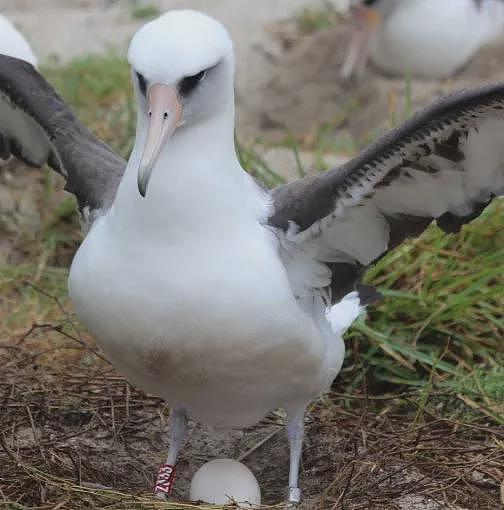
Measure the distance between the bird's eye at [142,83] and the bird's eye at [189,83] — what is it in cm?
10

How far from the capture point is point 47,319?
563 cm

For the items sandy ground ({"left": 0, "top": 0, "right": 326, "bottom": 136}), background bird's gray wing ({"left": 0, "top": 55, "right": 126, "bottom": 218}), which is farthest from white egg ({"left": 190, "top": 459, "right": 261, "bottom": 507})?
sandy ground ({"left": 0, "top": 0, "right": 326, "bottom": 136})

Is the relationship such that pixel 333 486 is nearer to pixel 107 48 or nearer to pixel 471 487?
pixel 471 487

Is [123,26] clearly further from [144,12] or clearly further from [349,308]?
[349,308]

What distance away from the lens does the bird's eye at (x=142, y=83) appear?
359 centimetres

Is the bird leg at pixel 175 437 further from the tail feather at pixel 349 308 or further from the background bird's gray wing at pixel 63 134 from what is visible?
the background bird's gray wing at pixel 63 134

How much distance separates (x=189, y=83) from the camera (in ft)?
11.8

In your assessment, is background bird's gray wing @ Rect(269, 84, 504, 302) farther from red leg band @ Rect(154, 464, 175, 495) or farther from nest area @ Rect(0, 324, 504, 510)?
red leg band @ Rect(154, 464, 175, 495)

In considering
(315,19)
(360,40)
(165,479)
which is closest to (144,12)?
(315,19)

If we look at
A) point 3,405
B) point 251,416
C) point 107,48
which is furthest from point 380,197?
point 107,48

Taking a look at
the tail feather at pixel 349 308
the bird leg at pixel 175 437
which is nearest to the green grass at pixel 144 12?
the tail feather at pixel 349 308

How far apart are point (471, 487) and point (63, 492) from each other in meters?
1.29

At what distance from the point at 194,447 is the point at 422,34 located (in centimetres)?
543

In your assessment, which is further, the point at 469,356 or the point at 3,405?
the point at 469,356
